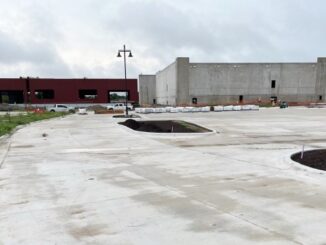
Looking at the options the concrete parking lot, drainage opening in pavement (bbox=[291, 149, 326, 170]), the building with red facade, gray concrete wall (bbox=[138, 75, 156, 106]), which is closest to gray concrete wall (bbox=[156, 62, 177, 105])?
gray concrete wall (bbox=[138, 75, 156, 106])

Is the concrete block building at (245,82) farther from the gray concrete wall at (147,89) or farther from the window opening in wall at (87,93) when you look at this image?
the gray concrete wall at (147,89)

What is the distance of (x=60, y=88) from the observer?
8081 cm

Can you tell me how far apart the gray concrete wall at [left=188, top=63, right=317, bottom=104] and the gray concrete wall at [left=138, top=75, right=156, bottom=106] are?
104 ft

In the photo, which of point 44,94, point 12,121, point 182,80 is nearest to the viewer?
point 12,121

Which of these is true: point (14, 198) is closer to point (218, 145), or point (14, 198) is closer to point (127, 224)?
point (127, 224)

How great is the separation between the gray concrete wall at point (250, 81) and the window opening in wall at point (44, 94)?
31.5 meters

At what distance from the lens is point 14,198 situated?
711 centimetres

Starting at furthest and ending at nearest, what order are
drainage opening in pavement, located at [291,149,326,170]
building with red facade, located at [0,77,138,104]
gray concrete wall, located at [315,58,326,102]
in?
gray concrete wall, located at [315,58,326,102]
building with red facade, located at [0,77,138,104]
drainage opening in pavement, located at [291,149,326,170]

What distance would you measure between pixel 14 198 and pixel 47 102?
255 ft

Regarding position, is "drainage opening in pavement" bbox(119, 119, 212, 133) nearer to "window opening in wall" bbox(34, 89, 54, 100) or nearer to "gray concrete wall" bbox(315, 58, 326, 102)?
"window opening in wall" bbox(34, 89, 54, 100)

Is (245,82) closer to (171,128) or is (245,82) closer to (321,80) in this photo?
(321,80)

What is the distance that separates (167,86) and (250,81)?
838 inches

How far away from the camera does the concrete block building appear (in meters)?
84.4

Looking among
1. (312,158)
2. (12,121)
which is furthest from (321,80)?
(312,158)
